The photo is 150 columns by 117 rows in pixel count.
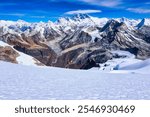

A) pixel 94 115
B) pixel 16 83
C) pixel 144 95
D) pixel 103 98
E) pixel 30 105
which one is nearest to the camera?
pixel 94 115

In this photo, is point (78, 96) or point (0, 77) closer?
point (78, 96)

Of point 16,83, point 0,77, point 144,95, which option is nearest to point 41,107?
point 144,95

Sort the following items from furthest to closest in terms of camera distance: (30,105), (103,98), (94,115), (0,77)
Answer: (0,77) < (103,98) < (30,105) < (94,115)

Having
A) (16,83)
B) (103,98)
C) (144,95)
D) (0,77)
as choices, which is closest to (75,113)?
(103,98)

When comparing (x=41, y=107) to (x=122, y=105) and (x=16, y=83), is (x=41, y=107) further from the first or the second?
(x=16, y=83)

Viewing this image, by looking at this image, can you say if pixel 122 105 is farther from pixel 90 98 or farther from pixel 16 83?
pixel 16 83

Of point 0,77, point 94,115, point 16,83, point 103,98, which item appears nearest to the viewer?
point 94,115

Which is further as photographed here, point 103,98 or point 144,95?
point 144,95

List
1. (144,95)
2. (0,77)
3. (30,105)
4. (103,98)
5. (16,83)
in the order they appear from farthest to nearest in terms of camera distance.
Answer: (0,77), (16,83), (144,95), (103,98), (30,105)
